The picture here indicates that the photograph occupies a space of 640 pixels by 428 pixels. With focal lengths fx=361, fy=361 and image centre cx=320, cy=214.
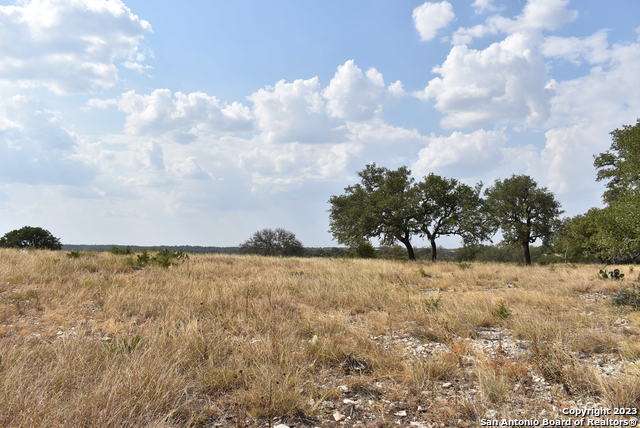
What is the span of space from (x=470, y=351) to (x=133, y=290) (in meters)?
7.95

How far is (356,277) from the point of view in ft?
44.2

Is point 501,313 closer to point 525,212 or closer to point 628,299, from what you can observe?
point 628,299

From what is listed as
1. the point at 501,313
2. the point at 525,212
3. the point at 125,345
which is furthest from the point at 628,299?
the point at 525,212

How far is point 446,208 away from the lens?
32.0m

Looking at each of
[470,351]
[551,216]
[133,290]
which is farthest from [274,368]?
[551,216]

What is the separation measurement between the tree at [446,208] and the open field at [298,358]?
22135mm

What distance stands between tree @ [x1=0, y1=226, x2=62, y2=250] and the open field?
1647 inches

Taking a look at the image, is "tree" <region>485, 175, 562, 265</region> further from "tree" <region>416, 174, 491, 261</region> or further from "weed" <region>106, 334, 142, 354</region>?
"weed" <region>106, 334, 142, 354</region>

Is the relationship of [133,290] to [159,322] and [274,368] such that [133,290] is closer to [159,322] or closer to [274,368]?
[159,322]

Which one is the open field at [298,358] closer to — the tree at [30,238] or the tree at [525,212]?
the tree at [525,212]

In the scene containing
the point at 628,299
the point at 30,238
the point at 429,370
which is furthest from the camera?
the point at 30,238

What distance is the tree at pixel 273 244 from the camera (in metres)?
73.6

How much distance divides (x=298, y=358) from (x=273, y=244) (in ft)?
235

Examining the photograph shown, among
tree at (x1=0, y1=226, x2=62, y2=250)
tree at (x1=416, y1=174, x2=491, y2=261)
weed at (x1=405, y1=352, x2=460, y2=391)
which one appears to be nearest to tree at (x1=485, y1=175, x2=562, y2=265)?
tree at (x1=416, y1=174, x2=491, y2=261)
